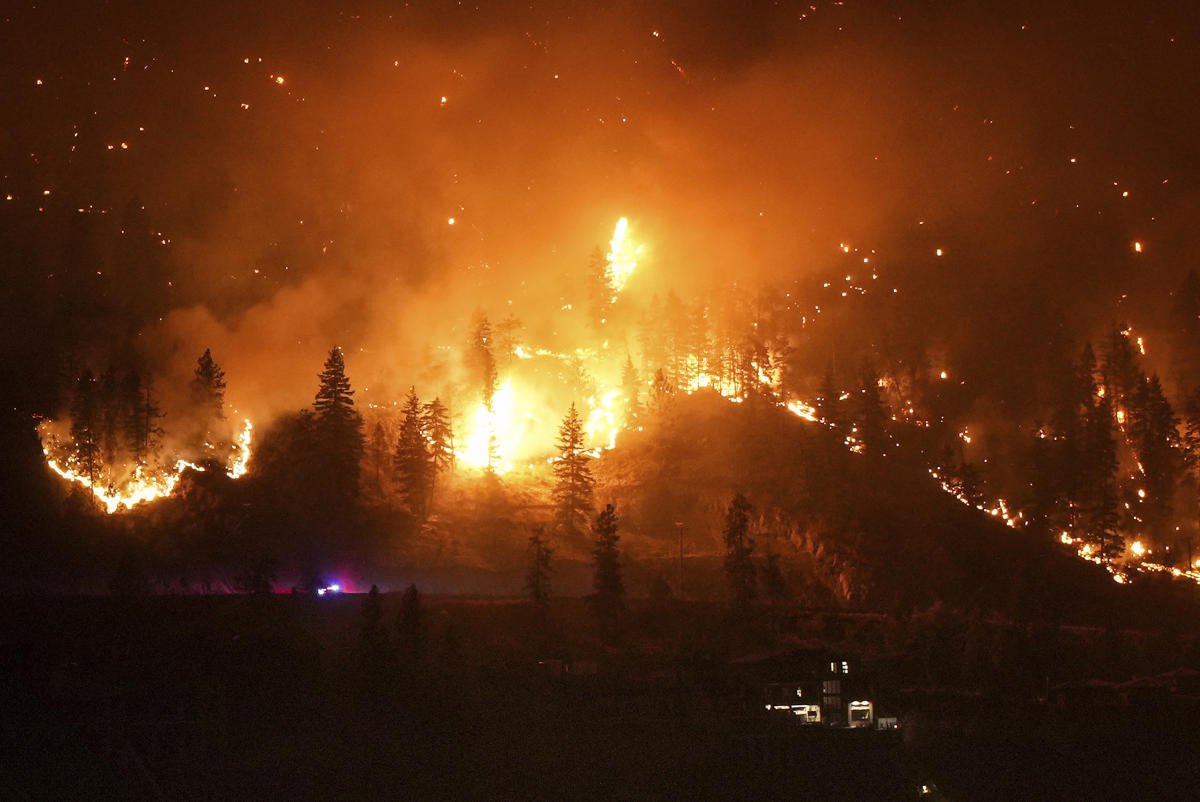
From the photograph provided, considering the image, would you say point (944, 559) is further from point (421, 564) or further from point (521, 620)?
point (421, 564)

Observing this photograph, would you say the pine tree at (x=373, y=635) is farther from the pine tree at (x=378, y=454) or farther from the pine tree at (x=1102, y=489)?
the pine tree at (x=1102, y=489)

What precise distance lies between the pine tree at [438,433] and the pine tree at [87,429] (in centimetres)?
2618

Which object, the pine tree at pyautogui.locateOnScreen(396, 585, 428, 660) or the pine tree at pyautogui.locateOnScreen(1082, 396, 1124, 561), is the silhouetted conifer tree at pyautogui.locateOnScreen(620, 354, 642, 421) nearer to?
the pine tree at pyautogui.locateOnScreen(1082, 396, 1124, 561)

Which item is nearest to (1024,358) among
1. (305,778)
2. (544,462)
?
(544,462)

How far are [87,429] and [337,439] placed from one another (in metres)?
19.2

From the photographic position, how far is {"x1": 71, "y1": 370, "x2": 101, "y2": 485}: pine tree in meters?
83.0

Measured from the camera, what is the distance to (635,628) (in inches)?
2756

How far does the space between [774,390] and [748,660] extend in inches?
1988

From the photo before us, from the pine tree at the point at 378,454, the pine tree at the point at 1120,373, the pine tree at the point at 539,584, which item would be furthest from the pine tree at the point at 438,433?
the pine tree at the point at 1120,373

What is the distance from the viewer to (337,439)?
88312 mm

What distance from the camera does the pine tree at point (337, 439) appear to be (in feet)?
284

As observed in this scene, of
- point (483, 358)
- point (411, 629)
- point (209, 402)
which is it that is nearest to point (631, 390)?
point (483, 358)

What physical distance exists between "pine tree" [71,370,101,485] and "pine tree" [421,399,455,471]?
26.2m

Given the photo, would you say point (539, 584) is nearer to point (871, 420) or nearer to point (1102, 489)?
point (871, 420)
